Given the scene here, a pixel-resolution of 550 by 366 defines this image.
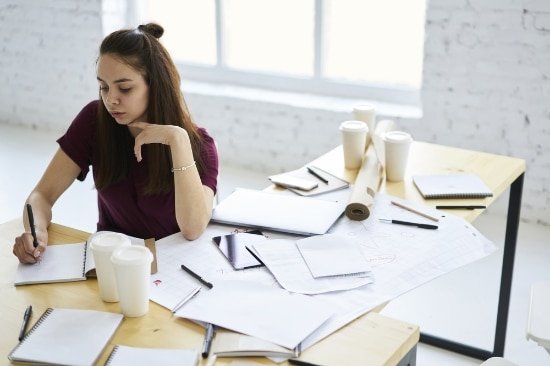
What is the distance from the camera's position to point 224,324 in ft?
4.42

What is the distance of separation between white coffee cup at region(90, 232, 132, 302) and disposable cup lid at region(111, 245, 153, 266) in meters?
0.02

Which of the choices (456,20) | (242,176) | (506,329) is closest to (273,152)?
(242,176)

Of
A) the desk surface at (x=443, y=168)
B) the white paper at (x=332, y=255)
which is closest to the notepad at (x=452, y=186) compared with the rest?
the desk surface at (x=443, y=168)

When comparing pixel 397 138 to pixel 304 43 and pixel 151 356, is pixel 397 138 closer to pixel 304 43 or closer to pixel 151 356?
pixel 151 356

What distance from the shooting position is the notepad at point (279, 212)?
1.80m

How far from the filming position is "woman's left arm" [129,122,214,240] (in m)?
1.74

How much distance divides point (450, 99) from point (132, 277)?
2.35 m

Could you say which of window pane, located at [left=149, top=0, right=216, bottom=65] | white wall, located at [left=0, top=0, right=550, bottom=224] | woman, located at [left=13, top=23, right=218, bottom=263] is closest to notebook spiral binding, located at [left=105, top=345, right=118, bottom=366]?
woman, located at [left=13, top=23, right=218, bottom=263]

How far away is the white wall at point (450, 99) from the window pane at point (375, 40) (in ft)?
0.70

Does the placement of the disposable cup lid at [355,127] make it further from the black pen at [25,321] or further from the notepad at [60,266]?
the black pen at [25,321]

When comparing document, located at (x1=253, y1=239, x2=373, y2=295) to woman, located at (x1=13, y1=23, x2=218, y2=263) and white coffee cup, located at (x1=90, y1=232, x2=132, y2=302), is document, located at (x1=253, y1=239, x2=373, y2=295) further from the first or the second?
white coffee cup, located at (x1=90, y1=232, x2=132, y2=302)

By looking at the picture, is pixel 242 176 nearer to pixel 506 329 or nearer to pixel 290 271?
pixel 506 329

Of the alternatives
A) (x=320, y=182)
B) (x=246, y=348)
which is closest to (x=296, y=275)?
(x=246, y=348)

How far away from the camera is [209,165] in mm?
1947
